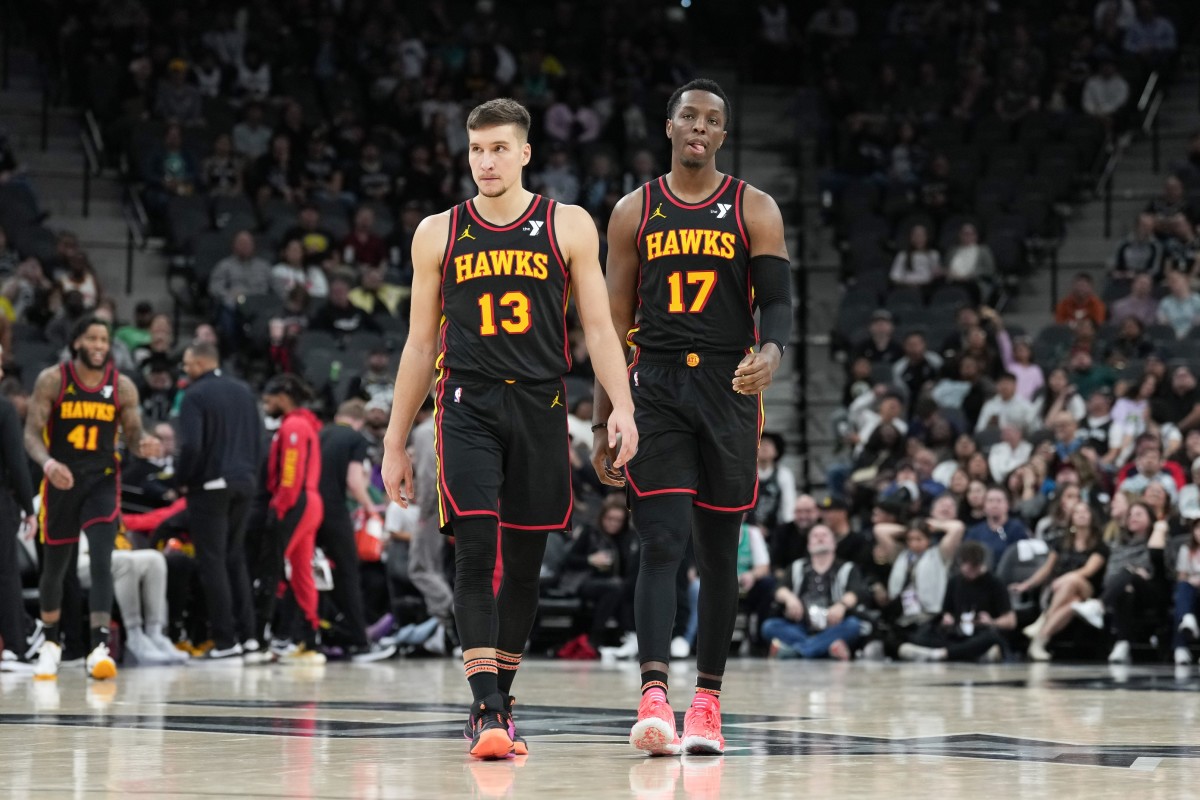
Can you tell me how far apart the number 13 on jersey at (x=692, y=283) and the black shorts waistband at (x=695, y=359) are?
13cm

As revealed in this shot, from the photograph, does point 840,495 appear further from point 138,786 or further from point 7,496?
point 138,786

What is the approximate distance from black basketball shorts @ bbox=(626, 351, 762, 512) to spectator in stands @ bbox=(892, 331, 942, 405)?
10.5 metres

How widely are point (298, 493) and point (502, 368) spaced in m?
6.85

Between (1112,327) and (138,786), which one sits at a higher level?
(1112,327)

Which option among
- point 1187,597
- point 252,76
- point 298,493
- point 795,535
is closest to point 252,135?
point 252,76

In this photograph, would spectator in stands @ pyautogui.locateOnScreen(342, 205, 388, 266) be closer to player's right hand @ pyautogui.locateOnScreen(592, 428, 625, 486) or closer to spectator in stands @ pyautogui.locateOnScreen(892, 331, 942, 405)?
spectator in stands @ pyautogui.locateOnScreen(892, 331, 942, 405)

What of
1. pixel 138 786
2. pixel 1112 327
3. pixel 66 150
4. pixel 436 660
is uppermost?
pixel 66 150

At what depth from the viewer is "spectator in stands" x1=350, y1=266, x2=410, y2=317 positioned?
53.5 feet

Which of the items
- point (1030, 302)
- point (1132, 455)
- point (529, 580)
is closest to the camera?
point (529, 580)

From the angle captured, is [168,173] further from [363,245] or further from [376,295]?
[376,295]

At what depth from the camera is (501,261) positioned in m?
5.23

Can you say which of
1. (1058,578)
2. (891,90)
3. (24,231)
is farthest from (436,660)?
(891,90)

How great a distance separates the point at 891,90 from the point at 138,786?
17.0m

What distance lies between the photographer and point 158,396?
14.2 metres
